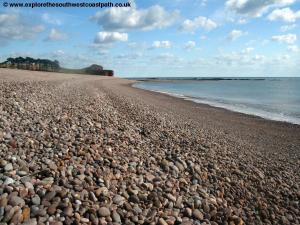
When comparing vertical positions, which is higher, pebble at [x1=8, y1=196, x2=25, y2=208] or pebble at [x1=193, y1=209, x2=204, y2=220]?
pebble at [x1=8, y1=196, x2=25, y2=208]

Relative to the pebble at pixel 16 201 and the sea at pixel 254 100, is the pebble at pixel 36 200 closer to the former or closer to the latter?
the pebble at pixel 16 201

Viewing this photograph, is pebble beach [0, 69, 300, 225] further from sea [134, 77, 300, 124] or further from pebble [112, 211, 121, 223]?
sea [134, 77, 300, 124]

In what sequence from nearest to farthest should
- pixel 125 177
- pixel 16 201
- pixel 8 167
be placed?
pixel 16 201
pixel 8 167
pixel 125 177

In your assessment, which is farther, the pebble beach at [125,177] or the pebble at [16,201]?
the pebble beach at [125,177]

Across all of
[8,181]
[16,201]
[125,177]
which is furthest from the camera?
[125,177]

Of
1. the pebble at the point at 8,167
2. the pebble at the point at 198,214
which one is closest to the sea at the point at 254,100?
the pebble at the point at 198,214

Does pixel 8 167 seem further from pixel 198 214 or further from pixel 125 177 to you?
pixel 198 214

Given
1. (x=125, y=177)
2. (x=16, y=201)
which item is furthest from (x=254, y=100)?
(x=16, y=201)

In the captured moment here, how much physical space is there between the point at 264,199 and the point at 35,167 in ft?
14.5

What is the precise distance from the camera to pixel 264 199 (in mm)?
6117

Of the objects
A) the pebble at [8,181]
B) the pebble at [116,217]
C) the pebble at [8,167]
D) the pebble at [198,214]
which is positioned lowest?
the pebble at [198,214]

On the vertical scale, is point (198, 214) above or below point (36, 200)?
below

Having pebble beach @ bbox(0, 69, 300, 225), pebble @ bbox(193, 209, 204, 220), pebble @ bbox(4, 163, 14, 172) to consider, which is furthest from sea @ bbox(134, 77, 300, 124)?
pebble @ bbox(4, 163, 14, 172)

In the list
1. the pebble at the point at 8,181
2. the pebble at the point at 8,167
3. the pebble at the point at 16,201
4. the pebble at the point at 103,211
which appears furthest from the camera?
the pebble at the point at 8,167
